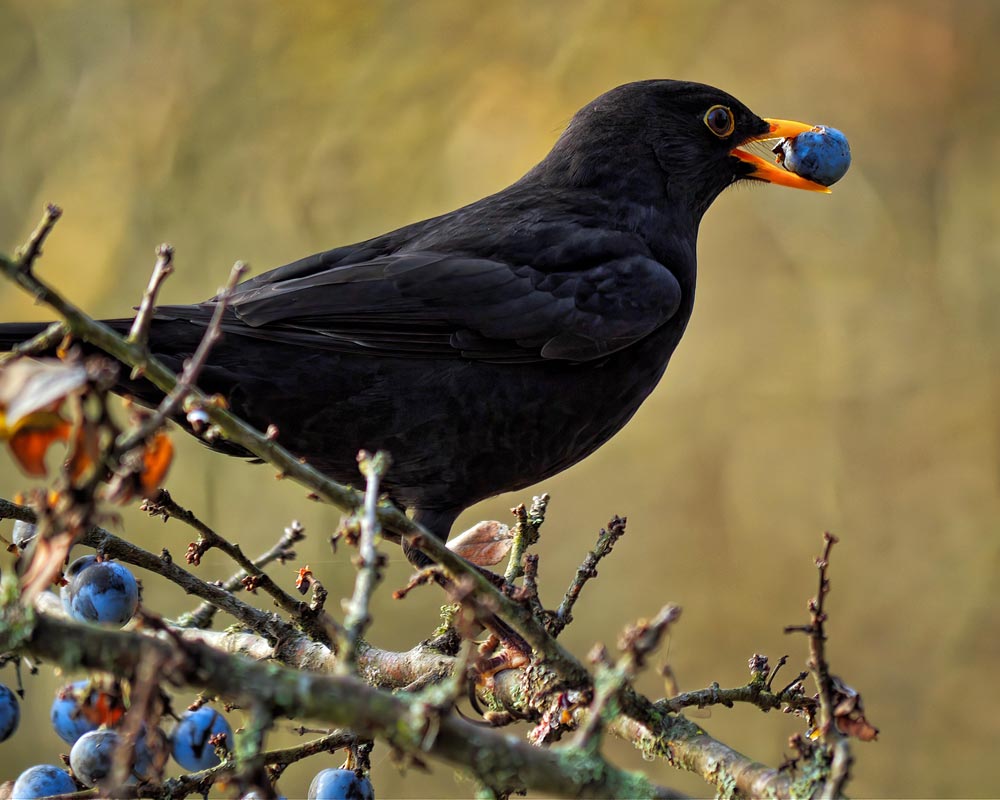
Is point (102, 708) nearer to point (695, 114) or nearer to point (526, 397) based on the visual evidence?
point (526, 397)

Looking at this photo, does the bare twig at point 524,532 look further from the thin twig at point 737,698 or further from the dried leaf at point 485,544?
the thin twig at point 737,698

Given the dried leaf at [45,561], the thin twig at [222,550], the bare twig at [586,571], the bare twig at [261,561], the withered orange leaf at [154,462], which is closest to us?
the dried leaf at [45,561]

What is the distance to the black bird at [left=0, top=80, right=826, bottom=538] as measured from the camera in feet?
9.63

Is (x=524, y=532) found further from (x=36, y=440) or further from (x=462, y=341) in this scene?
(x=36, y=440)

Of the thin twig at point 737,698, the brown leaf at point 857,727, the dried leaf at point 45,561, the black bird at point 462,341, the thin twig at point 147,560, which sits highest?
the black bird at point 462,341

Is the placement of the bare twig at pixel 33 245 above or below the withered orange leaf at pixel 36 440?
above

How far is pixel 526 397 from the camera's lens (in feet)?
10.0

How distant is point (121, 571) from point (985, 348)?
4212 millimetres

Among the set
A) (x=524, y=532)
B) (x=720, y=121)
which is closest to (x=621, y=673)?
(x=524, y=532)

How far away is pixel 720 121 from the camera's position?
12.6 feet

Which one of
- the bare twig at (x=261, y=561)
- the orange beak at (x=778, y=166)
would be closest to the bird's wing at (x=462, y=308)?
the bare twig at (x=261, y=561)

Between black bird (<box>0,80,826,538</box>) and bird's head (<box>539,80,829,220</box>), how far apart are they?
0.36 feet

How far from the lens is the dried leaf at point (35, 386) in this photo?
1.12 m

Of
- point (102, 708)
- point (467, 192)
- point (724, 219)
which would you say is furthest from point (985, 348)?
point (102, 708)
